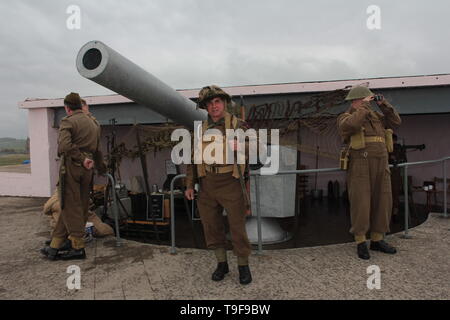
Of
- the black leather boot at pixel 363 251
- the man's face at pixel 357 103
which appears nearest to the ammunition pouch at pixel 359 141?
the man's face at pixel 357 103

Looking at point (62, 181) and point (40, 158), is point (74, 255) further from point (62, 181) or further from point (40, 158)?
point (40, 158)

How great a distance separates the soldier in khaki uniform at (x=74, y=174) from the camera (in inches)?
131

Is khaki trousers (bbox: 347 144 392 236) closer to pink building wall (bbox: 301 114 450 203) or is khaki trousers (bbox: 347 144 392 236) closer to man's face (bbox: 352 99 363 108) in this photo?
man's face (bbox: 352 99 363 108)

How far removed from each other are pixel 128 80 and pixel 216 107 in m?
0.74

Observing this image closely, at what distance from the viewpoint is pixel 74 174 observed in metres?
3.41

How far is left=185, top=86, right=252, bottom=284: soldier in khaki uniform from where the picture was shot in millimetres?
2745

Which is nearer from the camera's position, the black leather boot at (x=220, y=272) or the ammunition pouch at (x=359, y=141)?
the black leather boot at (x=220, y=272)

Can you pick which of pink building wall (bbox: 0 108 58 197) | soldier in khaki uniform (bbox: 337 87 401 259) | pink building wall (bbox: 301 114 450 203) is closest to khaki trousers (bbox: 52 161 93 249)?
soldier in khaki uniform (bbox: 337 87 401 259)

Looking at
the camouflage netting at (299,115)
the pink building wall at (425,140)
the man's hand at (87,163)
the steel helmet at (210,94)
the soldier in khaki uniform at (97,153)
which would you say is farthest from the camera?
the pink building wall at (425,140)

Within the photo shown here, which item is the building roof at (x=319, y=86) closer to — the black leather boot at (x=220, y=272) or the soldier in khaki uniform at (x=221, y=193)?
the soldier in khaki uniform at (x=221, y=193)

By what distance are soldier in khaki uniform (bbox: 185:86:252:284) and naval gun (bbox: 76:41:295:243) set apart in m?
0.34
